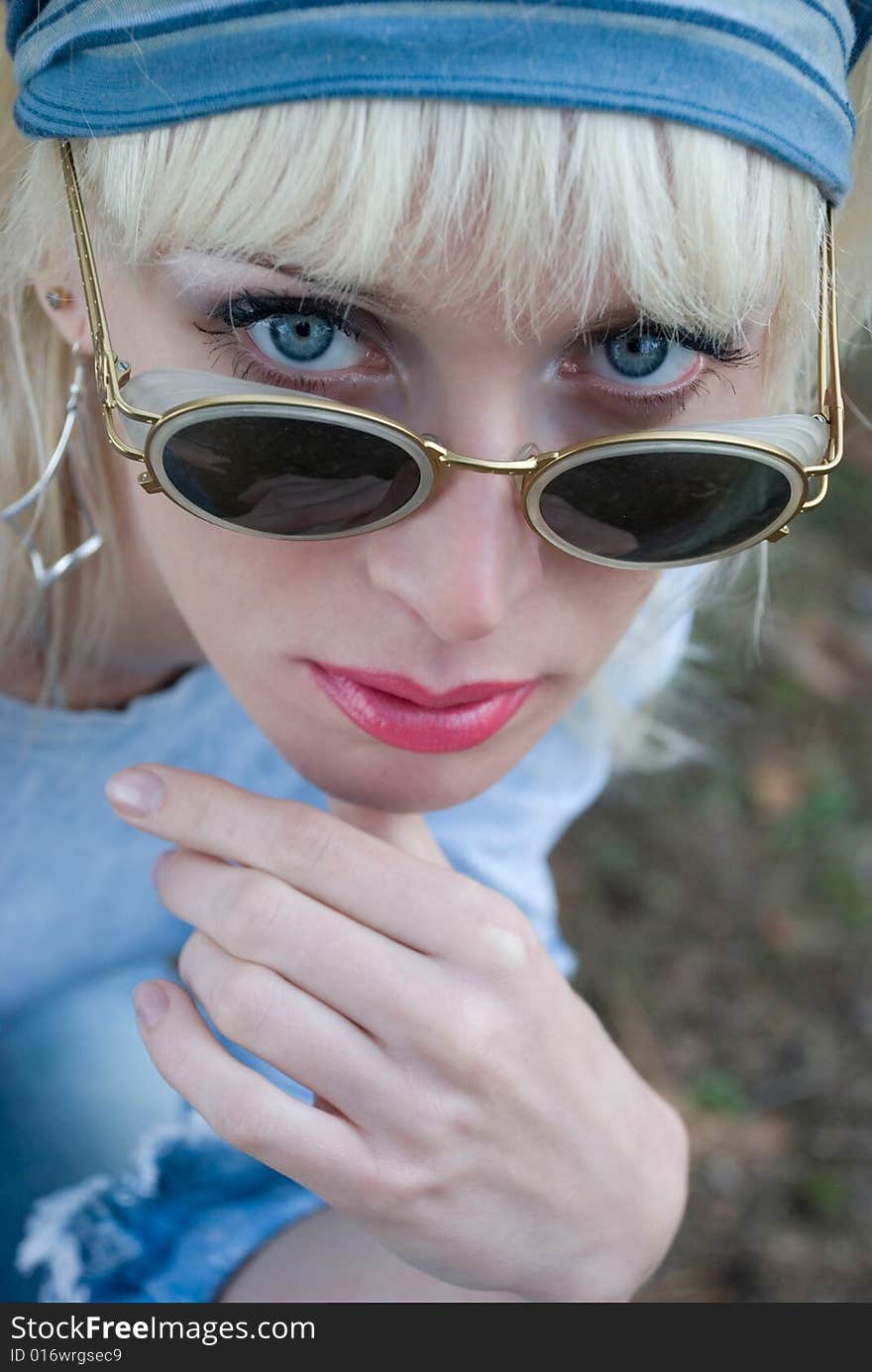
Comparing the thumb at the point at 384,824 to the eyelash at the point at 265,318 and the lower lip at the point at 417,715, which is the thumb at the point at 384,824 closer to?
the lower lip at the point at 417,715

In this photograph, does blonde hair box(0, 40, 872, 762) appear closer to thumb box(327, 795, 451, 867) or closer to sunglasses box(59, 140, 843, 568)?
sunglasses box(59, 140, 843, 568)

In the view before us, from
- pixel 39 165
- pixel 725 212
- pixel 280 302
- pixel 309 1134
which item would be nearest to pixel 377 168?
pixel 280 302

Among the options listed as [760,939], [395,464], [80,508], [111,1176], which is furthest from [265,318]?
[760,939]

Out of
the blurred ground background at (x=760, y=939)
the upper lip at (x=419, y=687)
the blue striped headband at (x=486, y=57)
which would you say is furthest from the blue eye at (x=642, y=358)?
the blurred ground background at (x=760, y=939)

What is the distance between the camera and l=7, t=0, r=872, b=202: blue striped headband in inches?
34.8

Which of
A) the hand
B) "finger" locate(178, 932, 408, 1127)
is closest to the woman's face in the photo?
the hand

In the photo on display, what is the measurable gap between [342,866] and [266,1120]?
25cm

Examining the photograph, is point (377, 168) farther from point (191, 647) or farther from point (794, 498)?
point (191, 647)

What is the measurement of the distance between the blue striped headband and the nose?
0.87ft

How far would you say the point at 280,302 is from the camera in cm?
100

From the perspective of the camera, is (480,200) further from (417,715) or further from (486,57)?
(417,715)

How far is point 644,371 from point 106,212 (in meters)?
0.46

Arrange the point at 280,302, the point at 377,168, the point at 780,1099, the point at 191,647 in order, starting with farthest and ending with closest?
the point at 780,1099, the point at 191,647, the point at 280,302, the point at 377,168

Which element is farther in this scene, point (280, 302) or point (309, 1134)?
point (309, 1134)
